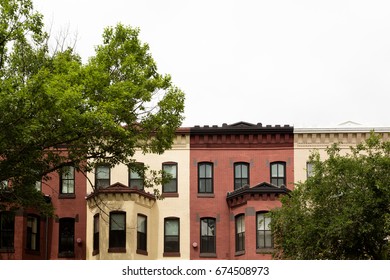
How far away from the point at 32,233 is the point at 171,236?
7.84 metres

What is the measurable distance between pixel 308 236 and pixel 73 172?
701 inches

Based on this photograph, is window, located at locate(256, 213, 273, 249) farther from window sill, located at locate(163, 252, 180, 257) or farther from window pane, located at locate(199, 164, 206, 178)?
window sill, located at locate(163, 252, 180, 257)

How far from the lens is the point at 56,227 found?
40531 millimetres

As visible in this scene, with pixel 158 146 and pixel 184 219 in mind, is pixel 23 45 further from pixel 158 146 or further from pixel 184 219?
pixel 184 219

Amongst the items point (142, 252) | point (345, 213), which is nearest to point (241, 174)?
point (142, 252)

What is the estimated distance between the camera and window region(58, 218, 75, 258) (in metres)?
40.1

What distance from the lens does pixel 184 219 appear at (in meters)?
40.3

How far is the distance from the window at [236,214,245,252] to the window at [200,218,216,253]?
61.7 inches

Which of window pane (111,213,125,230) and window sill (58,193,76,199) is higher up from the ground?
window sill (58,193,76,199)

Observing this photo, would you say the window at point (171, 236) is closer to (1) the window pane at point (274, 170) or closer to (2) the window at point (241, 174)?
(2) the window at point (241, 174)

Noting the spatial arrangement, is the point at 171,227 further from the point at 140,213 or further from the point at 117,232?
the point at 117,232

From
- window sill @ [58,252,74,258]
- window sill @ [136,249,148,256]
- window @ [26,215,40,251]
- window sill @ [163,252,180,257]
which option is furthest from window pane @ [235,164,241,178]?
window @ [26,215,40,251]

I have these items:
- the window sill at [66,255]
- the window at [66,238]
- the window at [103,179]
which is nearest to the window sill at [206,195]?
the window at [103,179]
